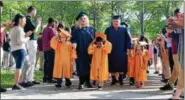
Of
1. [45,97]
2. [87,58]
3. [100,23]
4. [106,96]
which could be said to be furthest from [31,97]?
[100,23]

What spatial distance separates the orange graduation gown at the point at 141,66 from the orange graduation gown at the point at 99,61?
0.89m

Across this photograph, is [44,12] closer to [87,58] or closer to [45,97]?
[87,58]

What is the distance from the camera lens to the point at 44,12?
2886cm

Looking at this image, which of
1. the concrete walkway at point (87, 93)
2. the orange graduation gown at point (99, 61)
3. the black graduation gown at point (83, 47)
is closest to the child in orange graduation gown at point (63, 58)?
the black graduation gown at point (83, 47)

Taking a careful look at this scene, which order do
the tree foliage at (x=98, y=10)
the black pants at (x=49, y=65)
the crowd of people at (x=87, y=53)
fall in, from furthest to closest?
the tree foliage at (x=98, y=10) → the black pants at (x=49, y=65) → the crowd of people at (x=87, y=53)

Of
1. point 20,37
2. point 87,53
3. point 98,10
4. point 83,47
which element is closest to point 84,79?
point 87,53

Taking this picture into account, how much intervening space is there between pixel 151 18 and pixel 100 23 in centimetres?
374

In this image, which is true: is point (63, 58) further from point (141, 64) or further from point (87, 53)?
point (141, 64)

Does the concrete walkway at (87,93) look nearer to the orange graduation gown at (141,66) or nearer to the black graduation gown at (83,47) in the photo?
the orange graduation gown at (141,66)

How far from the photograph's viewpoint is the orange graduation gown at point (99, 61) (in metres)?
10.1

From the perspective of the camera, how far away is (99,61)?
10086 mm

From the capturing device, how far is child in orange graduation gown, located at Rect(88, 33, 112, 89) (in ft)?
33.0

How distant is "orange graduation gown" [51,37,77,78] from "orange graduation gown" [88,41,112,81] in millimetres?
551

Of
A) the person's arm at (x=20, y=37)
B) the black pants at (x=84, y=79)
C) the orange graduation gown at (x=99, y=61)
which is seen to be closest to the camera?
the person's arm at (x=20, y=37)
